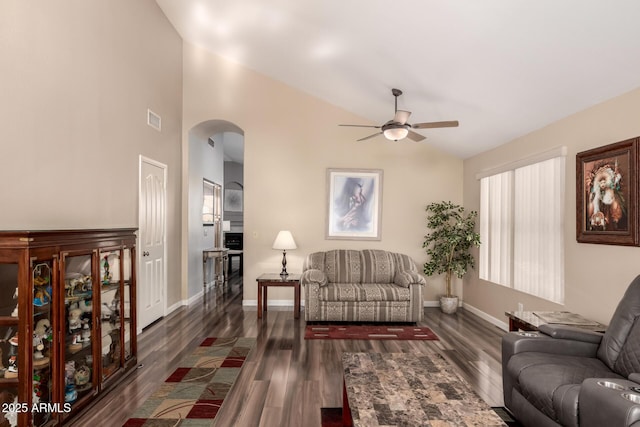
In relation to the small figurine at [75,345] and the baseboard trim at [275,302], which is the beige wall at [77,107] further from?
the baseboard trim at [275,302]

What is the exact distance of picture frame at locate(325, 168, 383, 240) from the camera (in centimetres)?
566

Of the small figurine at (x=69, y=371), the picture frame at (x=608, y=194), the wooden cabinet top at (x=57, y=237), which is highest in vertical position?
the picture frame at (x=608, y=194)

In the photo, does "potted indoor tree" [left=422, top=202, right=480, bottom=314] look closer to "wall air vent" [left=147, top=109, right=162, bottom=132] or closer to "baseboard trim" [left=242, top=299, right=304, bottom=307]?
"baseboard trim" [left=242, top=299, right=304, bottom=307]

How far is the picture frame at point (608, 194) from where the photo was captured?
268cm

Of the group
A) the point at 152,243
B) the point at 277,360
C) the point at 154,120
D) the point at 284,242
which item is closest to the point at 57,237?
the point at 277,360

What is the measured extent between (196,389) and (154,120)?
346cm

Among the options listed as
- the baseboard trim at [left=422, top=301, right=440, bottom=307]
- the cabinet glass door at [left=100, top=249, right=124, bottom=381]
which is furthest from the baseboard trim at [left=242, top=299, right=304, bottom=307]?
the cabinet glass door at [left=100, top=249, right=124, bottom=381]

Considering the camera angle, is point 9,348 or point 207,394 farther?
point 207,394

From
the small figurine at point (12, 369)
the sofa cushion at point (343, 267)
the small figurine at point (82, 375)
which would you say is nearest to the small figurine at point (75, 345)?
the small figurine at point (82, 375)

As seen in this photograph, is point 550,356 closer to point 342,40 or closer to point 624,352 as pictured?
point 624,352

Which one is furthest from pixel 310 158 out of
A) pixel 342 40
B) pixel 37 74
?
pixel 37 74

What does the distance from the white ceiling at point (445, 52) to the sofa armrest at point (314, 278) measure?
8.30 ft

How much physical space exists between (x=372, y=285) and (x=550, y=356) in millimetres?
2762

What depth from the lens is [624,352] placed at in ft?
7.13
